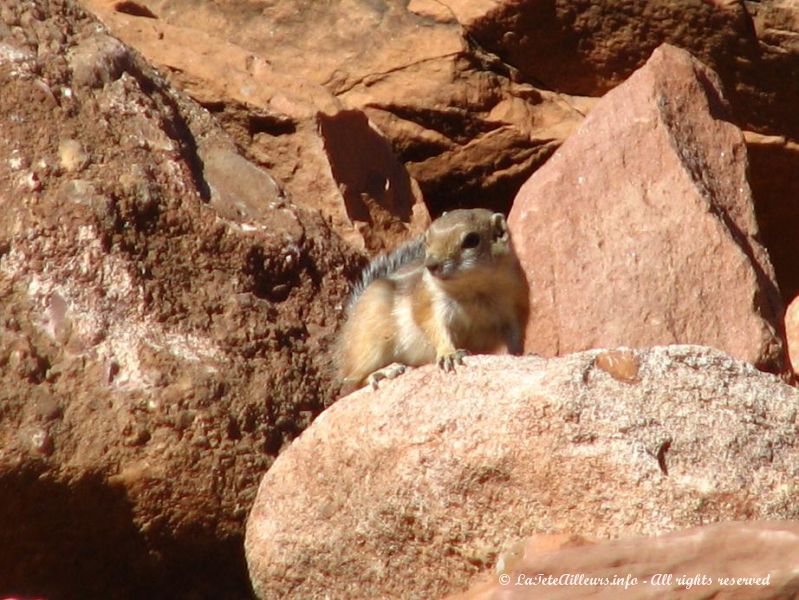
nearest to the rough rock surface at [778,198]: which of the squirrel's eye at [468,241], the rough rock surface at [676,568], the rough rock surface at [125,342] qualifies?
the squirrel's eye at [468,241]

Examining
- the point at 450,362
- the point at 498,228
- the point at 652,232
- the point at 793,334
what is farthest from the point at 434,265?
the point at 793,334

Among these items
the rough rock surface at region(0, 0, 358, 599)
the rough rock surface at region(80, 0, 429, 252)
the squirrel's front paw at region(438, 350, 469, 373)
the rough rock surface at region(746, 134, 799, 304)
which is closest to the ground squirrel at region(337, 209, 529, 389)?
the rough rock surface at region(0, 0, 358, 599)

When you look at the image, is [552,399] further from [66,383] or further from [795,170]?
[795,170]

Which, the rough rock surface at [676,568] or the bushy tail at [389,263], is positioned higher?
the rough rock surface at [676,568]

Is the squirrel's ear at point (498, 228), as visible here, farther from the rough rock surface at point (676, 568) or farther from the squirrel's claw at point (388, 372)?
the rough rock surface at point (676, 568)

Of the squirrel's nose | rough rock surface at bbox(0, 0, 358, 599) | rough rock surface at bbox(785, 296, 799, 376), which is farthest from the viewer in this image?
rough rock surface at bbox(785, 296, 799, 376)

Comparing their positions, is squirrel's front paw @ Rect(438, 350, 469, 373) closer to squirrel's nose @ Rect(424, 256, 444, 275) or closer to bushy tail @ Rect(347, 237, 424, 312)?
squirrel's nose @ Rect(424, 256, 444, 275)

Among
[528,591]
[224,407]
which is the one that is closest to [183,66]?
[224,407]
